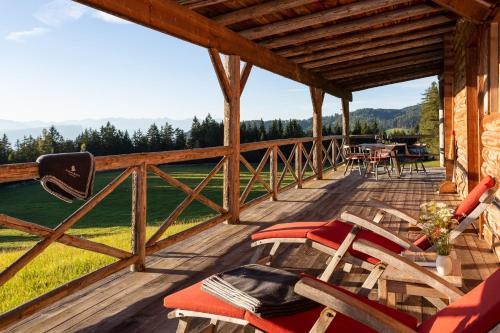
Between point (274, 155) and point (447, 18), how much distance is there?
3243mm

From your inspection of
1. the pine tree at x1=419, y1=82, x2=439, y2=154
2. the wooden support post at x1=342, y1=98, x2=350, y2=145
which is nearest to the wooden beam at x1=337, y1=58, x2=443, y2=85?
the wooden support post at x1=342, y1=98, x2=350, y2=145

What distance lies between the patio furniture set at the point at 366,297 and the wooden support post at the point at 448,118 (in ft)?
Answer: 16.0

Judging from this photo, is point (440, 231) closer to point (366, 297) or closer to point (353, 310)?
point (366, 297)

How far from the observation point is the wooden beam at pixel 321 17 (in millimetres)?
4828

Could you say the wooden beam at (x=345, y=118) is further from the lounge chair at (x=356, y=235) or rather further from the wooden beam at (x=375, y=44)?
the lounge chair at (x=356, y=235)

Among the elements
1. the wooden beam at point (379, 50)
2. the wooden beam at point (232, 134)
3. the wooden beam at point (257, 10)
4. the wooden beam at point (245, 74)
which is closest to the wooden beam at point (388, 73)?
the wooden beam at point (379, 50)

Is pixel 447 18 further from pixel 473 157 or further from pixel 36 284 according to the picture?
pixel 36 284

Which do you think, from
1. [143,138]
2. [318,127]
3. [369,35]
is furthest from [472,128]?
[143,138]

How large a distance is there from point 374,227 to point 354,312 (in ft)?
3.83

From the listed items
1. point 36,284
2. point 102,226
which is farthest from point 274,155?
point 102,226

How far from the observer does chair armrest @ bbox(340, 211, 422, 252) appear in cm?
240

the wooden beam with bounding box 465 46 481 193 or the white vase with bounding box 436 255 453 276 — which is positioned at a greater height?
the wooden beam with bounding box 465 46 481 193

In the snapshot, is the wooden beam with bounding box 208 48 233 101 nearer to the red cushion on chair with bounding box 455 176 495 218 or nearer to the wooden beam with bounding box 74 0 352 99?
the wooden beam with bounding box 74 0 352 99

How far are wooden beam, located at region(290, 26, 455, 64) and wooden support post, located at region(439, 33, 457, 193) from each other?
0.58m
